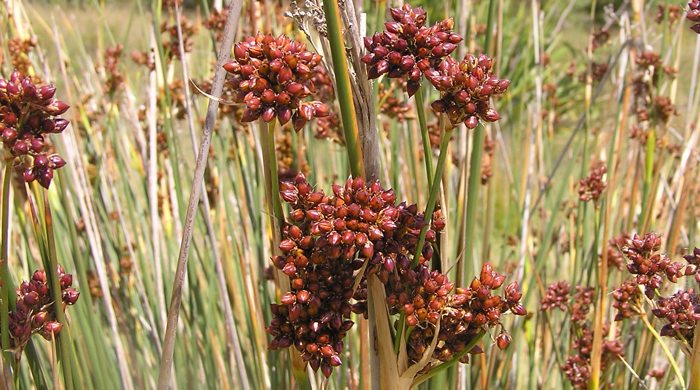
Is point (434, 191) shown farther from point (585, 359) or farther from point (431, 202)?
point (585, 359)

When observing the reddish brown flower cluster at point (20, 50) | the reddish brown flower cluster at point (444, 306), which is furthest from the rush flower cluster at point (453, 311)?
the reddish brown flower cluster at point (20, 50)

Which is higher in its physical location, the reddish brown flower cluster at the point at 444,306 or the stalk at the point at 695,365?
the reddish brown flower cluster at the point at 444,306

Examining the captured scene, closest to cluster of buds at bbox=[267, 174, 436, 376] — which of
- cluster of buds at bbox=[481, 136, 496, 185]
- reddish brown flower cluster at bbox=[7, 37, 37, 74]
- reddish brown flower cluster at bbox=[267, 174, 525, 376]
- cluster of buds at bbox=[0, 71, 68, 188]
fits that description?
reddish brown flower cluster at bbox=[267, 174, 525, 376]

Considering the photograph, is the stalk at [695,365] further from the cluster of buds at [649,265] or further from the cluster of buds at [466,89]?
the cluster of buds at [466,89]

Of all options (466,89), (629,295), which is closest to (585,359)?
(629,295)

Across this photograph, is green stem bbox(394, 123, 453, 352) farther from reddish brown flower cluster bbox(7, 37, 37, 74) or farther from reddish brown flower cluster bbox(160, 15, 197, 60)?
reddish brown flower cluster bbox(7, 37, 37, 74)

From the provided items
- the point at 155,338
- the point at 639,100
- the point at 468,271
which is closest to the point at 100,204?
the point at 155,338
